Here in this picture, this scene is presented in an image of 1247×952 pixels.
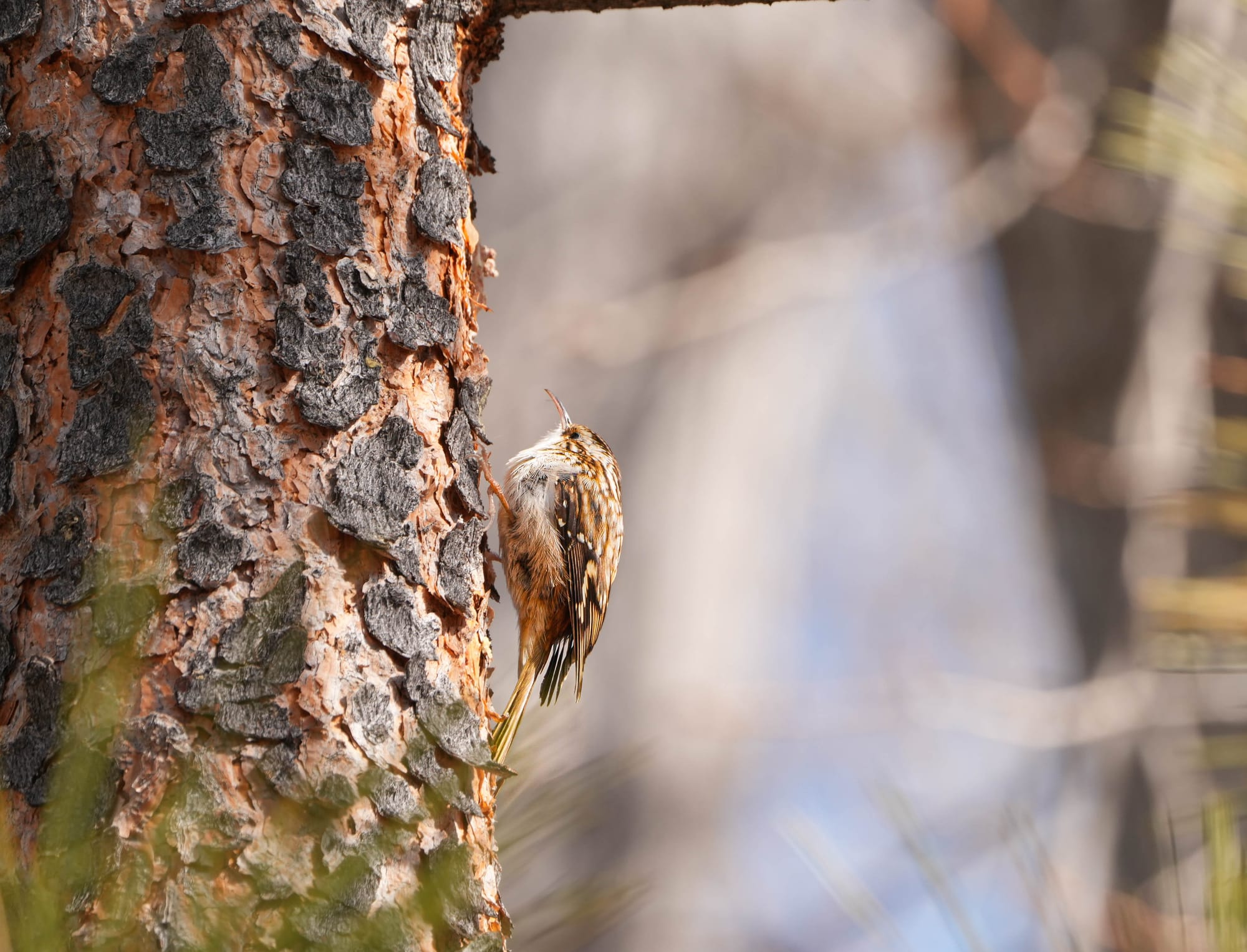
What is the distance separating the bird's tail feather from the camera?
189 cm

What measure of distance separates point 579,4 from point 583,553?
4.45 ft

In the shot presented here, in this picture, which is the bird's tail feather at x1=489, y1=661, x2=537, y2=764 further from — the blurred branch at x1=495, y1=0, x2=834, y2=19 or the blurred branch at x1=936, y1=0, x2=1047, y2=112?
the blurred branch at x1=936, y1=0, x2=1047, y2=112

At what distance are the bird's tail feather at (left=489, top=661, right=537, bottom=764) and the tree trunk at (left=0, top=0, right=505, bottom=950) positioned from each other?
0.55 m

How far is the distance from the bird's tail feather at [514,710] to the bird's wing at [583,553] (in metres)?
0.16

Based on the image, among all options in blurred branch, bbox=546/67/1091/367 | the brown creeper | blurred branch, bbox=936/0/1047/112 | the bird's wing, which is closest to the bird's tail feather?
the brown creeper

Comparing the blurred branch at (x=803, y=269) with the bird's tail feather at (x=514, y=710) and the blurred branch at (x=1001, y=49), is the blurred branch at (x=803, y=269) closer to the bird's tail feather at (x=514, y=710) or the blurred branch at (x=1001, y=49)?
the blurred branch at (x=1001, y=49)

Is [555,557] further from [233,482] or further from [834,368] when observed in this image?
[834,368]

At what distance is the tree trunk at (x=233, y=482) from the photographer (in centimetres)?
108

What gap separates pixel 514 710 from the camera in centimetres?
213

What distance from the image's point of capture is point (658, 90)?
19.4ft

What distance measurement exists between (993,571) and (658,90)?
3.85 m

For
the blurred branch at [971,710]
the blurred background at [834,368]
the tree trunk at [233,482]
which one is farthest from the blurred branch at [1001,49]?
the tree trunk at [233,482]

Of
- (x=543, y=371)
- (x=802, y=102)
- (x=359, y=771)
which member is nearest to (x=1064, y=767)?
(x=543, y=371)

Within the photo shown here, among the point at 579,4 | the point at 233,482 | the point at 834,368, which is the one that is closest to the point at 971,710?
the point at 834,368
